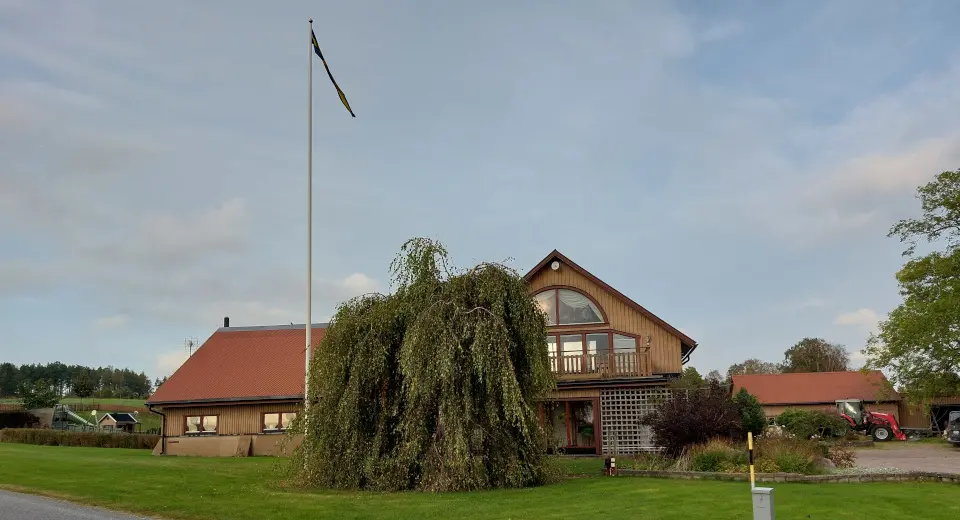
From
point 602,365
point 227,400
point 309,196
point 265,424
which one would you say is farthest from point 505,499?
point 227,400

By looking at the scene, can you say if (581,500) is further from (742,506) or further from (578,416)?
(578,416)

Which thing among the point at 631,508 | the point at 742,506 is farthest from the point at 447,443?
the point at 742,506

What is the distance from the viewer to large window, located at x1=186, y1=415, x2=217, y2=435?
102 feet

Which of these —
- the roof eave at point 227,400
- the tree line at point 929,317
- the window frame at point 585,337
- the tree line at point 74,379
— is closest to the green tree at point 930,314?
the tree line at point 929,317

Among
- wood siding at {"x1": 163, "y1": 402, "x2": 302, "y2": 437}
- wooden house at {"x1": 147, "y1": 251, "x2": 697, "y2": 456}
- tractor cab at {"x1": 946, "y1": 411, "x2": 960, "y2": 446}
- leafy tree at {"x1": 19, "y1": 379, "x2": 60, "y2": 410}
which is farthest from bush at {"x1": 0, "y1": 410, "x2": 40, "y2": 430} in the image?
tractor cab at {"x1": 946, "y1": 411, "x2": 960, "y2": 446}

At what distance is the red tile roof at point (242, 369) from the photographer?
101 feet

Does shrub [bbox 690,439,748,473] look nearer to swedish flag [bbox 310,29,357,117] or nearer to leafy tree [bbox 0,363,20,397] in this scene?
swedish flag [bbox 310,29,357,117]

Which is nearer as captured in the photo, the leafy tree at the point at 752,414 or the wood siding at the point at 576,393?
the wood siding at the point at 576,393

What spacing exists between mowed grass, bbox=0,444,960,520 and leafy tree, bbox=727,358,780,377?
71.5 meters

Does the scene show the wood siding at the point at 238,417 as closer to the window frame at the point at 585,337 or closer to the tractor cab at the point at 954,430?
the window frame at the point at 585,337

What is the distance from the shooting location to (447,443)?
15.1m

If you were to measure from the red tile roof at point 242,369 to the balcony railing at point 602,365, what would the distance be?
9.70 metres

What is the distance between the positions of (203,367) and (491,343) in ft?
70.4

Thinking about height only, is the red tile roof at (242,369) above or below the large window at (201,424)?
above
